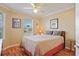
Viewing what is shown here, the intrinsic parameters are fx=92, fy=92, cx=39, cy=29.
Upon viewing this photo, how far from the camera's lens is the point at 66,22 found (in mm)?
1225

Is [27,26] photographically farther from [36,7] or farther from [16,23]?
[36,7]

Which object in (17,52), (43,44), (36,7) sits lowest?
(17,52)

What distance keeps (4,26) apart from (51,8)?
2.12 feet

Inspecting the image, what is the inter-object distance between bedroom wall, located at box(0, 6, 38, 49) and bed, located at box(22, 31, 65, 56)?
0.10m

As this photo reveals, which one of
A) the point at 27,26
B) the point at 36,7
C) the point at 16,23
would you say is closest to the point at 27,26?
the point at 27,26

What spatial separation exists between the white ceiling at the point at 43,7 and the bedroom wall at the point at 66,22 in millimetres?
61

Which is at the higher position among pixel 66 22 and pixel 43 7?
pixel 43 7

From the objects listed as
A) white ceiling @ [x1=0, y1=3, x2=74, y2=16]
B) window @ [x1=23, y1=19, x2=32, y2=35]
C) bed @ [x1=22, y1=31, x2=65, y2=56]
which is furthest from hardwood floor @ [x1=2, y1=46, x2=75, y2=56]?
white ceiling @ [x1=0, y1=3, x2=74, y2=16]

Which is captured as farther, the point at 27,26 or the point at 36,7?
the point at 27,26

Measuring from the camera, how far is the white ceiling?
1.11 meters

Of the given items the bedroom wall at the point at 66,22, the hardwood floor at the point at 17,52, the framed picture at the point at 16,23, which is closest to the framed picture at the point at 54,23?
the bedroom wall at the point at 66,22

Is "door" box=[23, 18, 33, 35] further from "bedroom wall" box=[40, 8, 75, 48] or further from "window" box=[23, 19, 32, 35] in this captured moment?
"bedroom wall" box=[40, 8, 75, 48]

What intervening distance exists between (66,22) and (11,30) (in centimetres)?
74

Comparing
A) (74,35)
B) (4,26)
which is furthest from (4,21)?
(74,35)
